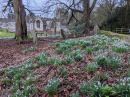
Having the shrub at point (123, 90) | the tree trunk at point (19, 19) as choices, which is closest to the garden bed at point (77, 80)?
the shrub at point (123, 90)

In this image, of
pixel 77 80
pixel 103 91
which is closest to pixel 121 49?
pixel 77 80

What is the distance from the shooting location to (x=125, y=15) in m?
24.0

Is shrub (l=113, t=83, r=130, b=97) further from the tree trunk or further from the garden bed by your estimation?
the tree trunk

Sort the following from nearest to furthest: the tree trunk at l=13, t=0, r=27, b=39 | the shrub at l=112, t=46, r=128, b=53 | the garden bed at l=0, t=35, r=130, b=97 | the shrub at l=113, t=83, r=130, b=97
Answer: the shrub at l=113, t=83, r=130, b=97, the garden bed at l=0, t=35, r=130, b=97, the shrub at l=112, t=46, r=128, b=53, the tree trunk at l=13, t=0, r=27, b=39

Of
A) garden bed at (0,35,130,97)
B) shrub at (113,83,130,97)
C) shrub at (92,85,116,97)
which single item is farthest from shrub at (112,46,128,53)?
shrub at (92,85,116,97)

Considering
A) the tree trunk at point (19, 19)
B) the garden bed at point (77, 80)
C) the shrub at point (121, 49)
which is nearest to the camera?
the garden bed at point (77, 80)

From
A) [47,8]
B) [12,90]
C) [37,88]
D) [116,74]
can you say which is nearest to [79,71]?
[116,74]

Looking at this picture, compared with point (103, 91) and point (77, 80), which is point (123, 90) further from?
point (77, 80)

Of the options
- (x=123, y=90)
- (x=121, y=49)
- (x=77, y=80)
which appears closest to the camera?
(x=123, y=90)

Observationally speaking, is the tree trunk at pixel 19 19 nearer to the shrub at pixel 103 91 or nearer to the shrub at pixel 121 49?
the shrub at pixel 121 49

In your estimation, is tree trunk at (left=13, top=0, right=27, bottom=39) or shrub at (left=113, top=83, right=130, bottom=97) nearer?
shrub at (left=113, top=83, right=130, bottom=97)

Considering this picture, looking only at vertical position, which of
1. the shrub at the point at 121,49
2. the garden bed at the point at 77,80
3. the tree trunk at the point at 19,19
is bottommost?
the garden bed at the point at 77,80

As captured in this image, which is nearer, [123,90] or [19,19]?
[123,90]

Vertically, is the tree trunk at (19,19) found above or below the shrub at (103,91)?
above
